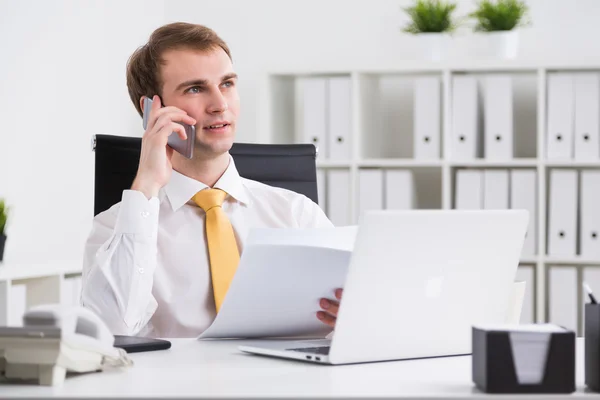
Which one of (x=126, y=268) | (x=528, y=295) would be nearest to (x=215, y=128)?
(x=126, y=268)

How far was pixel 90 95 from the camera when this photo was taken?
357cm

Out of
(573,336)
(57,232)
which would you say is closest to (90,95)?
(57,232)

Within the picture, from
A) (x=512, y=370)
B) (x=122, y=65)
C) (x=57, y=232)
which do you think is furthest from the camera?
(x=122, y=65)

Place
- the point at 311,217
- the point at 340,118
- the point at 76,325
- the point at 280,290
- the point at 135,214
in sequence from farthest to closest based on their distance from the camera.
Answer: the point at 340,118 → the point at 311,217 → the point at 135,214 → the point at 280,290 → the point at 76,325

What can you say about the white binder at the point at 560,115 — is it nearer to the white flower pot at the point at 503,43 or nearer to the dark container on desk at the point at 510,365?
the white flower pot at the point at 503,43

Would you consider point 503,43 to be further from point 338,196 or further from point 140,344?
point 140,344

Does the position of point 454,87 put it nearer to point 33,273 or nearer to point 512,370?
point 33,273

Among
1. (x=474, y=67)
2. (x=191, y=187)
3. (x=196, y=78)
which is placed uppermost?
(x=474, y=67)

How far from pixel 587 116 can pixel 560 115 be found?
101 mm

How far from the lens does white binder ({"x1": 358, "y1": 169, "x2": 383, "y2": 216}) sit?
3652mm

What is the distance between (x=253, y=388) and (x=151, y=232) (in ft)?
2.30

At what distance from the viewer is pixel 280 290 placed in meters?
1.43

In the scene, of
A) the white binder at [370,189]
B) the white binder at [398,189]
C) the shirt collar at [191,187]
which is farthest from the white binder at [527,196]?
the shirt collar at [191,187]

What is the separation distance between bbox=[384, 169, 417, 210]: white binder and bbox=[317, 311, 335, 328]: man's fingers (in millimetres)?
2135
